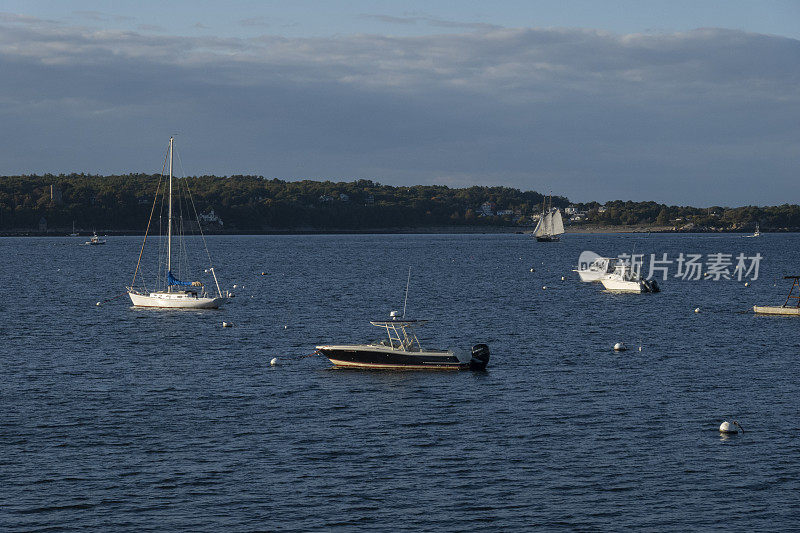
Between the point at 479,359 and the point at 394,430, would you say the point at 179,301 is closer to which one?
the point at 479,359

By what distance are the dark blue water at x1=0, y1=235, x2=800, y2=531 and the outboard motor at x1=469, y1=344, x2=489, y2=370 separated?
938mm

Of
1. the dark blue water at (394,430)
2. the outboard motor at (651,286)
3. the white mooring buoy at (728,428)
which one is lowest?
the dark blue water at (394,430)

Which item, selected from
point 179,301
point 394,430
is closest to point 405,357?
point 394,430

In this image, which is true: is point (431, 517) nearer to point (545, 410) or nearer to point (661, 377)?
point (545, 410)

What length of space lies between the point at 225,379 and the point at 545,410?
1972cm

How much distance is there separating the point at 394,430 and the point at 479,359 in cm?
1587

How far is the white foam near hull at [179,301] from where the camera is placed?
3632 inches

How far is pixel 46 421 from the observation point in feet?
141

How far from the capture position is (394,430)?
41781 mm

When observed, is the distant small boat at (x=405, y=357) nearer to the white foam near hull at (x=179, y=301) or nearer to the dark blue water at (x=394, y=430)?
the dark blue water at (x=394, y=430)

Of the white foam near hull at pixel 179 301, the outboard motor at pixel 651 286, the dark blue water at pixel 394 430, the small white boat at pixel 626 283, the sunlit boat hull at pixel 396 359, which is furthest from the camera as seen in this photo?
the outboard motor at pixel 651 286

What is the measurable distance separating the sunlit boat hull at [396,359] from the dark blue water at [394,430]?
2.56 ft

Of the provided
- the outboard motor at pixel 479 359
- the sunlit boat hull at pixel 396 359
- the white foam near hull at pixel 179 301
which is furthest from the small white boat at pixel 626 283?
the sunlit boat hull at pixel 396 359

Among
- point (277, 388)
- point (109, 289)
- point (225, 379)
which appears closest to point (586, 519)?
point (277, 388)
